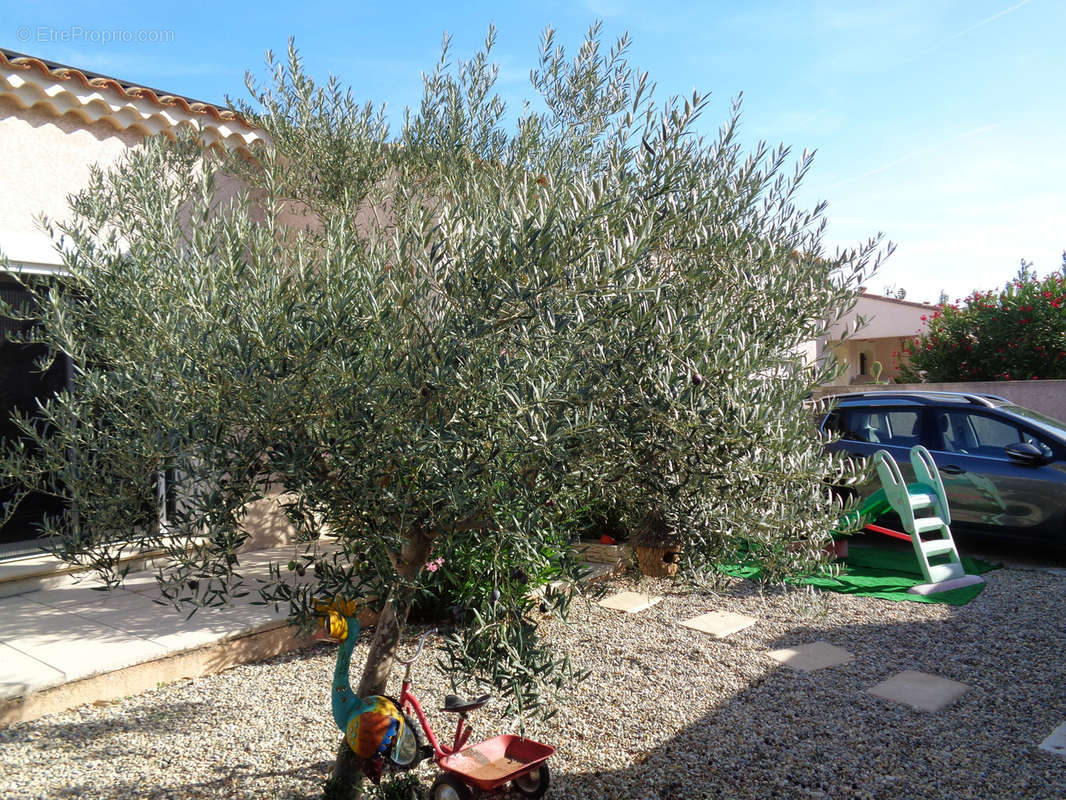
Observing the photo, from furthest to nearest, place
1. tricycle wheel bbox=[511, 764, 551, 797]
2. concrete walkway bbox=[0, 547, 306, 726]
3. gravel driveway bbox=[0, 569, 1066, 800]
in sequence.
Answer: concrete walkway bbox=[0, 547, 306, 726]
gravel driveway bbox=[0, 569, 1066, 800]
tricycle wheel bbox=[511, 764, 551, 797]

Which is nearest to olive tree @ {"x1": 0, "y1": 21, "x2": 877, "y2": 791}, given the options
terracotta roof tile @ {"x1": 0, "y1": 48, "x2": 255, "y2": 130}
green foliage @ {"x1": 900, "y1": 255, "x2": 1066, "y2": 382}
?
terracotta roof tile @ {"x1": 0, "y1": 48, "x2": 255, "y2": 130}

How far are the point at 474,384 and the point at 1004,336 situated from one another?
1626 cm

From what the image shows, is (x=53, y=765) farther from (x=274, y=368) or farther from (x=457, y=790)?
(x=274, y=368)

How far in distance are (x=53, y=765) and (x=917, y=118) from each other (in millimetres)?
7357

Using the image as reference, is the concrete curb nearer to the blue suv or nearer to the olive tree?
the olive tree

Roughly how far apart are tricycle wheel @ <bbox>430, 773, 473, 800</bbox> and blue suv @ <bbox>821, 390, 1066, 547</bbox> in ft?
19.1

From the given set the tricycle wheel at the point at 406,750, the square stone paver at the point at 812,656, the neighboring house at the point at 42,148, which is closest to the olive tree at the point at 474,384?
the tricycle wheel at the point at 406,750

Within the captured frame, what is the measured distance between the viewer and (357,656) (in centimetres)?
532

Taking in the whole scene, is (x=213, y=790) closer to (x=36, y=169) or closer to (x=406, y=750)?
(x=406, y=750)

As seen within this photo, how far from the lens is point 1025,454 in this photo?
8.22m

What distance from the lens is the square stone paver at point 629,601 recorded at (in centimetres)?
676

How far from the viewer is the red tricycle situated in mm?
3121

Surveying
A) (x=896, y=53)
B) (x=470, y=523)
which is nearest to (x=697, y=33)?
(x=896, y=53)

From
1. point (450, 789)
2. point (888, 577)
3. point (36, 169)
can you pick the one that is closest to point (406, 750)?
point (450, 789)
